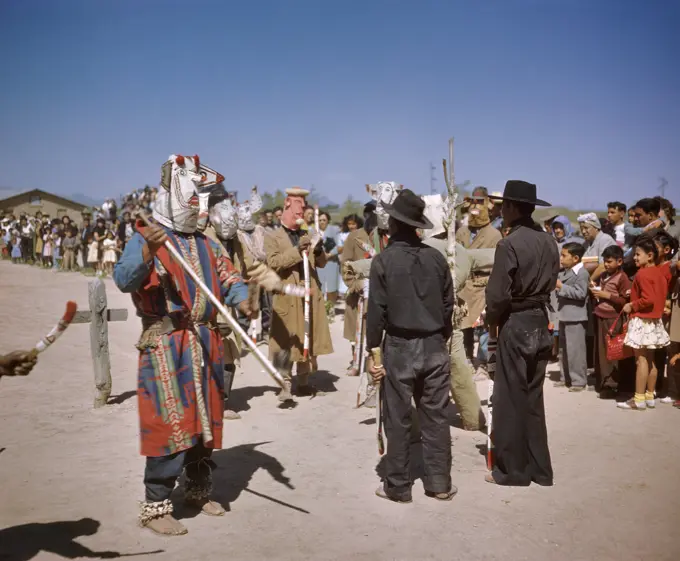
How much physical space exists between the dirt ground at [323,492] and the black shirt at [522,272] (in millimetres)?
1508

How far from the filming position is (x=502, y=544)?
439cm

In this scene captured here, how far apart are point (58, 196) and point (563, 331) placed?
5211 cm

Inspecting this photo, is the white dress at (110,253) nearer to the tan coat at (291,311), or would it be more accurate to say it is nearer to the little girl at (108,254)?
the little girl at (108,254)

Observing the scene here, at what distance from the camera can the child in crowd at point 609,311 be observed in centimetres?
816

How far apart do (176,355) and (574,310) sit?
19.0ft

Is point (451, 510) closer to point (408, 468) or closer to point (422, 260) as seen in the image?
point (408, 468)

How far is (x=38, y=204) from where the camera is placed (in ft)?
173

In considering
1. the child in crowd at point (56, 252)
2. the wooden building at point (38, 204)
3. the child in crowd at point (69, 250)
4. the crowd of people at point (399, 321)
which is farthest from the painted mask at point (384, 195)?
the wooden building at point (38, 204)

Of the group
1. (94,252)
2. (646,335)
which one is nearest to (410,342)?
(646,335)

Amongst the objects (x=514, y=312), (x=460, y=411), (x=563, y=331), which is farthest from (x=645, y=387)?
(x=514, y=312)

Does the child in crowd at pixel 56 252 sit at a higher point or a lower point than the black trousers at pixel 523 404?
higher

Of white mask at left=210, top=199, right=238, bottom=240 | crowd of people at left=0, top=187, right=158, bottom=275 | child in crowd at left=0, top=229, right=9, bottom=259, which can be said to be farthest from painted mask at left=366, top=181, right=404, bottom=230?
child in crowd at left=0, top=229, right=9, bottom=259

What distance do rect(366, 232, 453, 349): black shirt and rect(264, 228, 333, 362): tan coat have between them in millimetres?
2884

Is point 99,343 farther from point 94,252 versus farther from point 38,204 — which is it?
point 38,204
